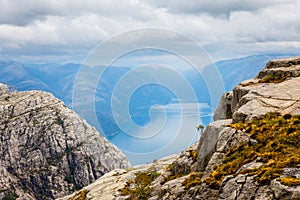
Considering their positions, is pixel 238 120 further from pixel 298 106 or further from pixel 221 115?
pixel 221 115

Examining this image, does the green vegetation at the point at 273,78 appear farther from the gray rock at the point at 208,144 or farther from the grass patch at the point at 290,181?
the grass patch at the point at 290,181

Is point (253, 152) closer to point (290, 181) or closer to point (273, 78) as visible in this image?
point (290, 181)

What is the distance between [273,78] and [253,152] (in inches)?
878

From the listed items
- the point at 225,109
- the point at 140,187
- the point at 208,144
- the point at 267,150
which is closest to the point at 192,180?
the point at 208,144

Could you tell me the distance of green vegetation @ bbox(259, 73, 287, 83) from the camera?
157 feet

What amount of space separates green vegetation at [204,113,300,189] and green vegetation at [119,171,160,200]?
19.5m

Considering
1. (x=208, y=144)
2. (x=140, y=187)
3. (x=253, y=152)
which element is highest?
(x=208, y=144)

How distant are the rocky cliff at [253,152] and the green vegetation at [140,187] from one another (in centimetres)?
25

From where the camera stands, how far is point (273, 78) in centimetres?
4934

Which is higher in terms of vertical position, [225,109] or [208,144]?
[225,109]

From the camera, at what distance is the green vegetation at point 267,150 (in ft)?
86.4

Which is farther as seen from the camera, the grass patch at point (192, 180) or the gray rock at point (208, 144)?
the gray rock at point (208, 144)

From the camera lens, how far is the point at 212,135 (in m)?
40.2

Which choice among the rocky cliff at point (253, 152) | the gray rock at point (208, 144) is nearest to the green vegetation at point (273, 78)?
the rocky cliff at point (253, 152)
